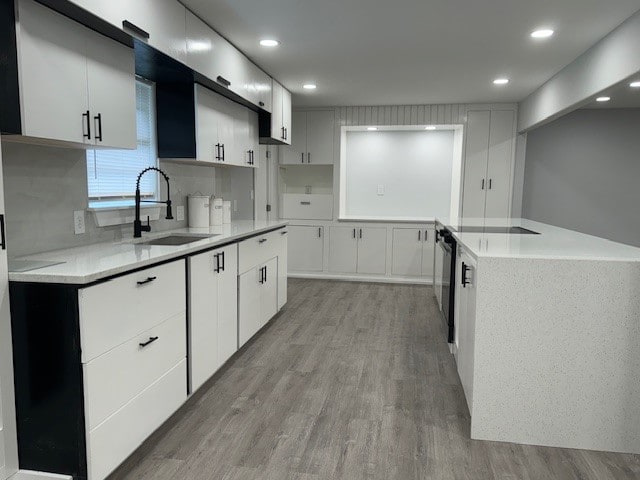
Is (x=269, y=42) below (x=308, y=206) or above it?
above

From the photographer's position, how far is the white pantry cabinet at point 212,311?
2.53 m

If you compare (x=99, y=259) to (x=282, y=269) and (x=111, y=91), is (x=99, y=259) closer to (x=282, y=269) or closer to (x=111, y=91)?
(x=111, y=91)

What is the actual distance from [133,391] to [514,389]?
1764 millimetres

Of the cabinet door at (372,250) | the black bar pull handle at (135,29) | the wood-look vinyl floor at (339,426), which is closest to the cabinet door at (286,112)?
the cabinet door at (372,250)

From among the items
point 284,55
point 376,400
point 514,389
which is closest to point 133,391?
point 376,400

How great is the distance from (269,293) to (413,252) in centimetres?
262

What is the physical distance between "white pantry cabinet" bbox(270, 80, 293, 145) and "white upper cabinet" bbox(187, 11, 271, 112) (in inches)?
9.2

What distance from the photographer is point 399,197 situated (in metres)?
6.57

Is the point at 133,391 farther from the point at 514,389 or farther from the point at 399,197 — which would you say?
the point at 399,197

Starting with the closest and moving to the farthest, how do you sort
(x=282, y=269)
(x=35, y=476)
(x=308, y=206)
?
1. (x=35, y=476)
2. (x=282, y=269)
3. (x=308, y=206)

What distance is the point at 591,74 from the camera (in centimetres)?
346

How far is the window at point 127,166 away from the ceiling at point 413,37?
0.74m

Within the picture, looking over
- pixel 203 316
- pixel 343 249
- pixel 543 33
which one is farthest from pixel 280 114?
pixel 203 316

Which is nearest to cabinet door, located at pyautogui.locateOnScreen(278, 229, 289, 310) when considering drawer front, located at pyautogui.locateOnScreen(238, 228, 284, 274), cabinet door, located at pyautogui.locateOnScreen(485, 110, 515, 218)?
drawer front, located at pyautogui.locateOnScreen(238, 228, 284, 274)
